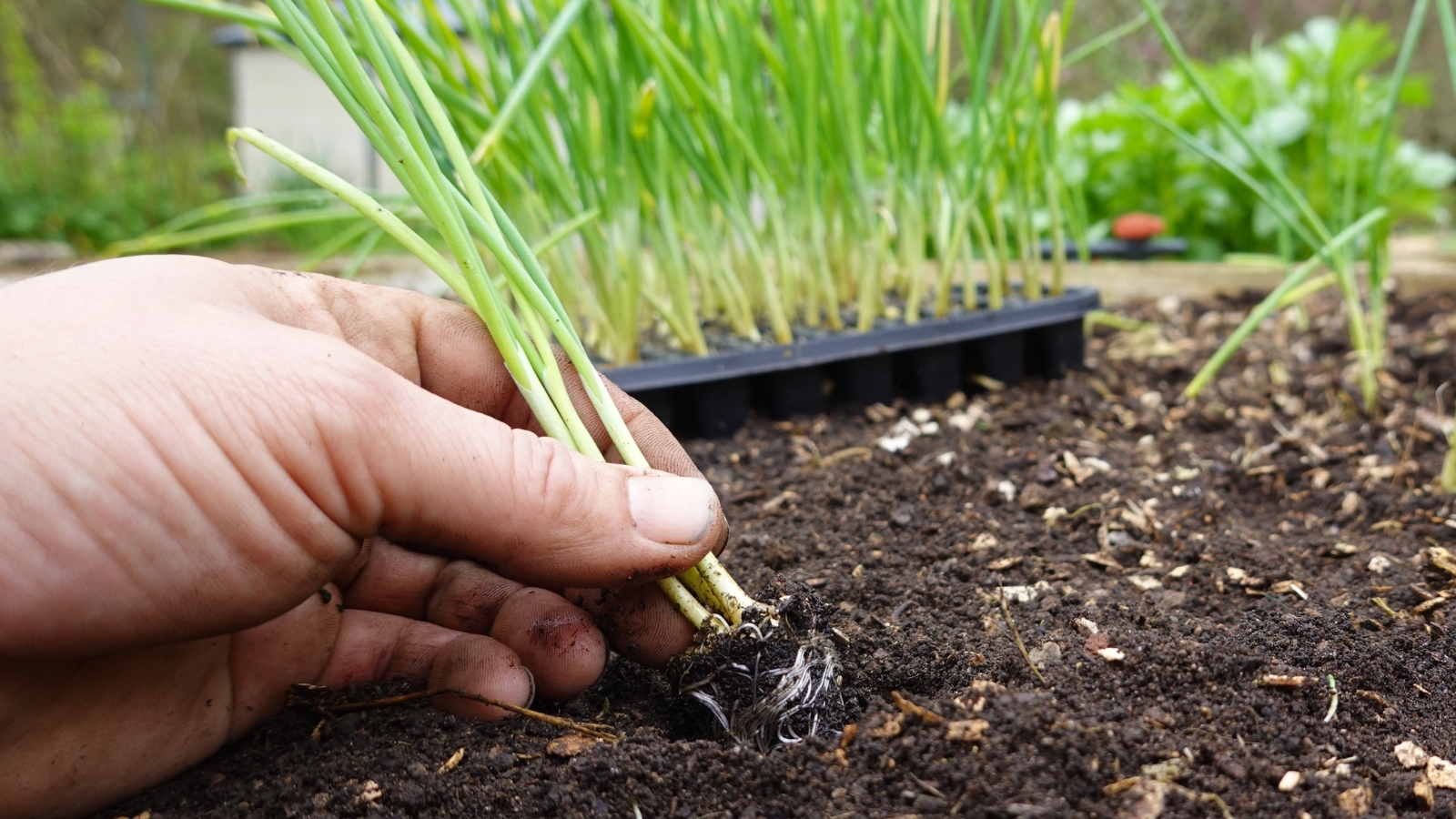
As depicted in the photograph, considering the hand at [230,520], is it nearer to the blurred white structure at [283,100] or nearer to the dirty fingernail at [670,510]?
the dirty fingernail at [670,510]

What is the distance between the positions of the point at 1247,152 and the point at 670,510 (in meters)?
2.50

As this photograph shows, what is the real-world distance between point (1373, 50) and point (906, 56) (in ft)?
6.84

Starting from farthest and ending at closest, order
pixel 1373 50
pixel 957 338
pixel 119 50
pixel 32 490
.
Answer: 1. pixel 119 50
2. pixel 1373 50
3. pixel 957 338
4. pixel 32 490

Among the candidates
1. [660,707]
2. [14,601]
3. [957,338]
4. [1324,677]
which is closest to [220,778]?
[14,601]

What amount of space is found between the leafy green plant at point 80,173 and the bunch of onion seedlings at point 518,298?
17.2ft

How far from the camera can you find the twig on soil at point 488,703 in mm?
739

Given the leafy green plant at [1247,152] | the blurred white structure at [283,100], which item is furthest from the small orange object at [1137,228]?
the blurred white structure at [283,100]

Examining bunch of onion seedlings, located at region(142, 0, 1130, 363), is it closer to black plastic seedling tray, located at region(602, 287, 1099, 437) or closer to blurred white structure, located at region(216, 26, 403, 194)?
black plastic seedling tray, located at region(602, 287, 1099, 437)

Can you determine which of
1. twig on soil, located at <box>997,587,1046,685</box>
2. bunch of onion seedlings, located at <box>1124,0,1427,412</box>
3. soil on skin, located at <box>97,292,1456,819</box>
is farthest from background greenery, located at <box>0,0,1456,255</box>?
twig on soil, located at <box>997,587,1046,685</box>

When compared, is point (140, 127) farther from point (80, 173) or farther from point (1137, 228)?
point (1137, 228)

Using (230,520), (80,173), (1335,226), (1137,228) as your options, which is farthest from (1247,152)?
(80,173)

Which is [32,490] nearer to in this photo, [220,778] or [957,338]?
[220,778]

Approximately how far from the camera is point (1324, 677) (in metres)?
0.78

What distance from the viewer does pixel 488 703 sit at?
772 mm
